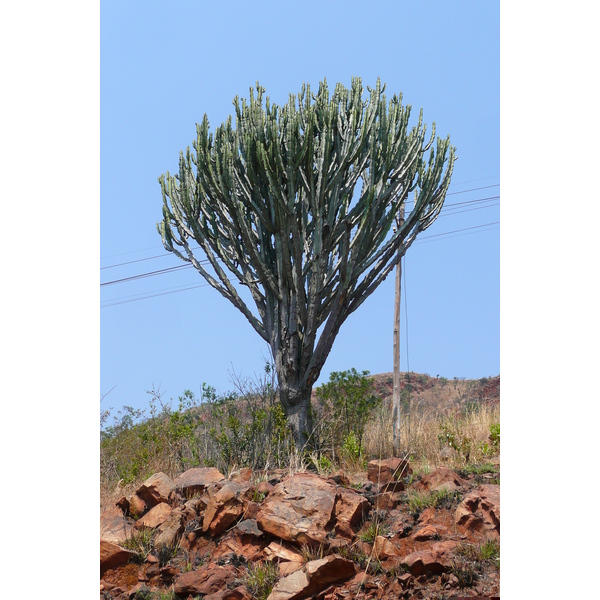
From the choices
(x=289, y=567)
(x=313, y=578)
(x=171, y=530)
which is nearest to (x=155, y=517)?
(x=171, y=530)

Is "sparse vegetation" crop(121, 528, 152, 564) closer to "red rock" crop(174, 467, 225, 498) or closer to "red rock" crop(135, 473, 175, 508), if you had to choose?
"red rock" crop(135, 473, 175, 508)

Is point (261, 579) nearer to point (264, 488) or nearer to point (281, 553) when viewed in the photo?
point (281, 553)

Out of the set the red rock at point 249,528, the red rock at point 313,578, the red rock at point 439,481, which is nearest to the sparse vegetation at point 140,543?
the red rock at point 249,528

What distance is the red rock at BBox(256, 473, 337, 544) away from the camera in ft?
15.9

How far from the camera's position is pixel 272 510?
5023 millimetres

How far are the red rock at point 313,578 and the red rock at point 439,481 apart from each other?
1.40m

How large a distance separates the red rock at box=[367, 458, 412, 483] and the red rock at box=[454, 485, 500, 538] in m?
0.81

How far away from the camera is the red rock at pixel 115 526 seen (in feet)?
17.9

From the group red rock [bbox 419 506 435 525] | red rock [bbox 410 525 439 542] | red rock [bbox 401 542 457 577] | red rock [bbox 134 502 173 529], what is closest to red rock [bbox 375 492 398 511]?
red rock [bbox 419 506 435 525]

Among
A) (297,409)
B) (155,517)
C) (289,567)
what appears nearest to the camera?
(289,567)

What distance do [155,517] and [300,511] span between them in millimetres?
1306

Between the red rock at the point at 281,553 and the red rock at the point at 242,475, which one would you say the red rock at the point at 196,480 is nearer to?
the red rock at the point at 242,475

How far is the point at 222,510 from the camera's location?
526 centimetres
